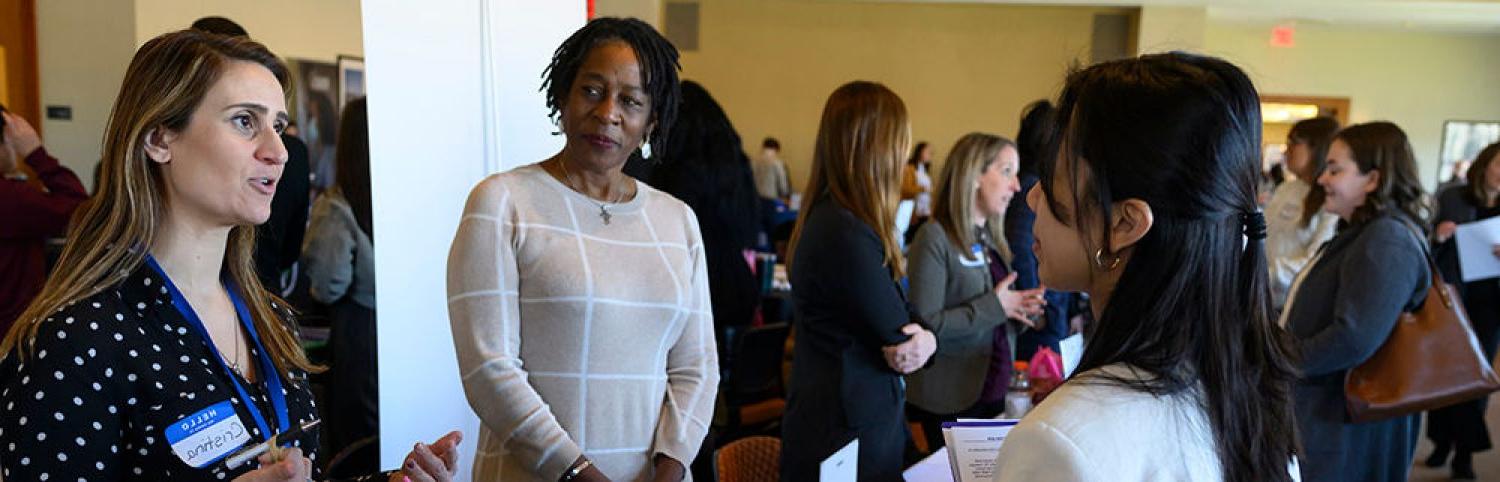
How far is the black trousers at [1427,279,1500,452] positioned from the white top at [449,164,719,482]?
4.62 metres

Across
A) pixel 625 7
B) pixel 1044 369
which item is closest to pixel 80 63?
pixel 625 7

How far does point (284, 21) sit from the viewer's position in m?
2.56

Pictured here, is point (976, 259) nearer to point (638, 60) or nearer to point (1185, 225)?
point (638, 60)

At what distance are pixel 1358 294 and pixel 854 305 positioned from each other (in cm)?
134

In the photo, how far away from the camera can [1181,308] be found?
1.02 metres

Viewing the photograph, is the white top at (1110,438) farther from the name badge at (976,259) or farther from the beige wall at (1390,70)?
the beige wall at (1390,70)

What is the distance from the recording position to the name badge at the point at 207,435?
1.14 m

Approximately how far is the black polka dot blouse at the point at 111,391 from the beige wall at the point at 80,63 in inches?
62.6

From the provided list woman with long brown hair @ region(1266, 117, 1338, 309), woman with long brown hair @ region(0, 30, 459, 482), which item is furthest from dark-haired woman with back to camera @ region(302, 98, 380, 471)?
woman with long brown hair @ region(1266, 117, 1338, 309)

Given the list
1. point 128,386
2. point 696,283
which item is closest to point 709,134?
point 696,283

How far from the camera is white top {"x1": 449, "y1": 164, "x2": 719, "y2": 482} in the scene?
1.62 meters

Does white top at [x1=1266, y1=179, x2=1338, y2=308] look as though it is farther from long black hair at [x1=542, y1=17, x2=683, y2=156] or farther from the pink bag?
long black hair at [x1=542, y1=17, x2=683, y2=156]

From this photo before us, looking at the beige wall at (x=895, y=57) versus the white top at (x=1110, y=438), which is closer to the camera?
the white top at (x=1110, y=438)

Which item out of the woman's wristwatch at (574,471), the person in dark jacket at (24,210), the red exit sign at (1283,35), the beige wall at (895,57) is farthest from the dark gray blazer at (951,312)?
the red exit sign at (1283,35)
